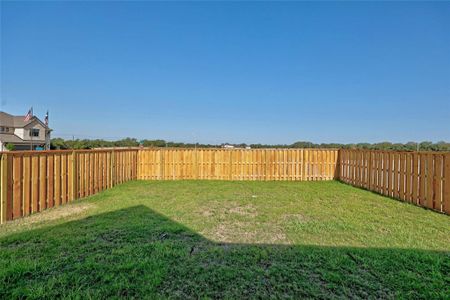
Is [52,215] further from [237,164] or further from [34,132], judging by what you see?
[34,132]

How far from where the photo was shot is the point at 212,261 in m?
2.81

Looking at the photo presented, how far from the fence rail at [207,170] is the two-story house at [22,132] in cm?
2203

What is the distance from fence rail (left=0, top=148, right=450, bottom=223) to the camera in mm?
4703

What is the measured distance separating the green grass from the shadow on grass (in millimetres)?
11

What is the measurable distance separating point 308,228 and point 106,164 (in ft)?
21.7

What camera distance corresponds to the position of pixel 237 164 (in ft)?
36.0

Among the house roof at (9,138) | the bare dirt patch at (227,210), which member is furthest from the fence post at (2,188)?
the house roof at (9,138)

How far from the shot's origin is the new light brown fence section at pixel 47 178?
4.34 metres

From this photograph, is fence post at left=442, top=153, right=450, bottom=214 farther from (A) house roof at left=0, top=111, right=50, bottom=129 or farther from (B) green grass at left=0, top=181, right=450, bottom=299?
(A) house roof at left=0, top=111, right=50, bottom=129

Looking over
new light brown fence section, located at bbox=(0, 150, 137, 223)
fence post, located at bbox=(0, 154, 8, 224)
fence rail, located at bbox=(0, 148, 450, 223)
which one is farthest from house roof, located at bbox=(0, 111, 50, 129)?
fence post, located at bbox=(0, 154, 8, 224)

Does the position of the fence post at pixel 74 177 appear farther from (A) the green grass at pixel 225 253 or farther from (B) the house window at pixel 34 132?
(B) the house window at pixel 34 132

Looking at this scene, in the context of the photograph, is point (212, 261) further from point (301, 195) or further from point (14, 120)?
point (14, 120)

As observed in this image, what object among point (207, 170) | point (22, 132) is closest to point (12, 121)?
point (22, 132)

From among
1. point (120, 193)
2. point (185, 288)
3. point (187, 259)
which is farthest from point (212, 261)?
point (120, 193)
